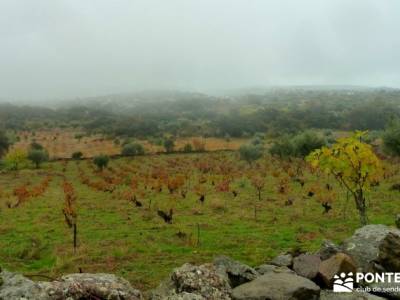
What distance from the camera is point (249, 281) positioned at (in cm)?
1151

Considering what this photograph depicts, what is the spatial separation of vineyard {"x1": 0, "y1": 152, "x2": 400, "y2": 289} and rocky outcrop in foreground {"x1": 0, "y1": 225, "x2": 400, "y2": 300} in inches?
165

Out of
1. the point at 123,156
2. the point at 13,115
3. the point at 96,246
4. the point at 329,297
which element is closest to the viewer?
the point at 329,297

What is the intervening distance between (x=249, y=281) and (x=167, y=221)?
14.7m

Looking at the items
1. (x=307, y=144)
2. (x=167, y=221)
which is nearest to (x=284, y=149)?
(x=307, y=144)

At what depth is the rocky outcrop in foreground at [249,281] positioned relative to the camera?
334 inches

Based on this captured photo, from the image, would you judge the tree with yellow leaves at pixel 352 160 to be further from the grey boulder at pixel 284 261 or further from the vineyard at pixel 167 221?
the grey boulder at pixel 284 261

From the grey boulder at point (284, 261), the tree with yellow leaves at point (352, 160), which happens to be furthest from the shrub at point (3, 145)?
the grey boulder at point (284, 261)

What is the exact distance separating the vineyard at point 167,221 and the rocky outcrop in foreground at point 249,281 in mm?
4193

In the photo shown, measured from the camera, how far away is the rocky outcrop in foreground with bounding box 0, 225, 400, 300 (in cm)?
848

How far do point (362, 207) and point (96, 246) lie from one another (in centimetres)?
1305

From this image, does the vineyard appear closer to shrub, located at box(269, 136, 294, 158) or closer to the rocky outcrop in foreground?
the rocky outcrop in foreground

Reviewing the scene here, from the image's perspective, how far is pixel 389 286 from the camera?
10.7 metres

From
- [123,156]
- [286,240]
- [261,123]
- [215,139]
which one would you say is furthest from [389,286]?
[261,123]

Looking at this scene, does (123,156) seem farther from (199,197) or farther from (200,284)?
(200,284)
